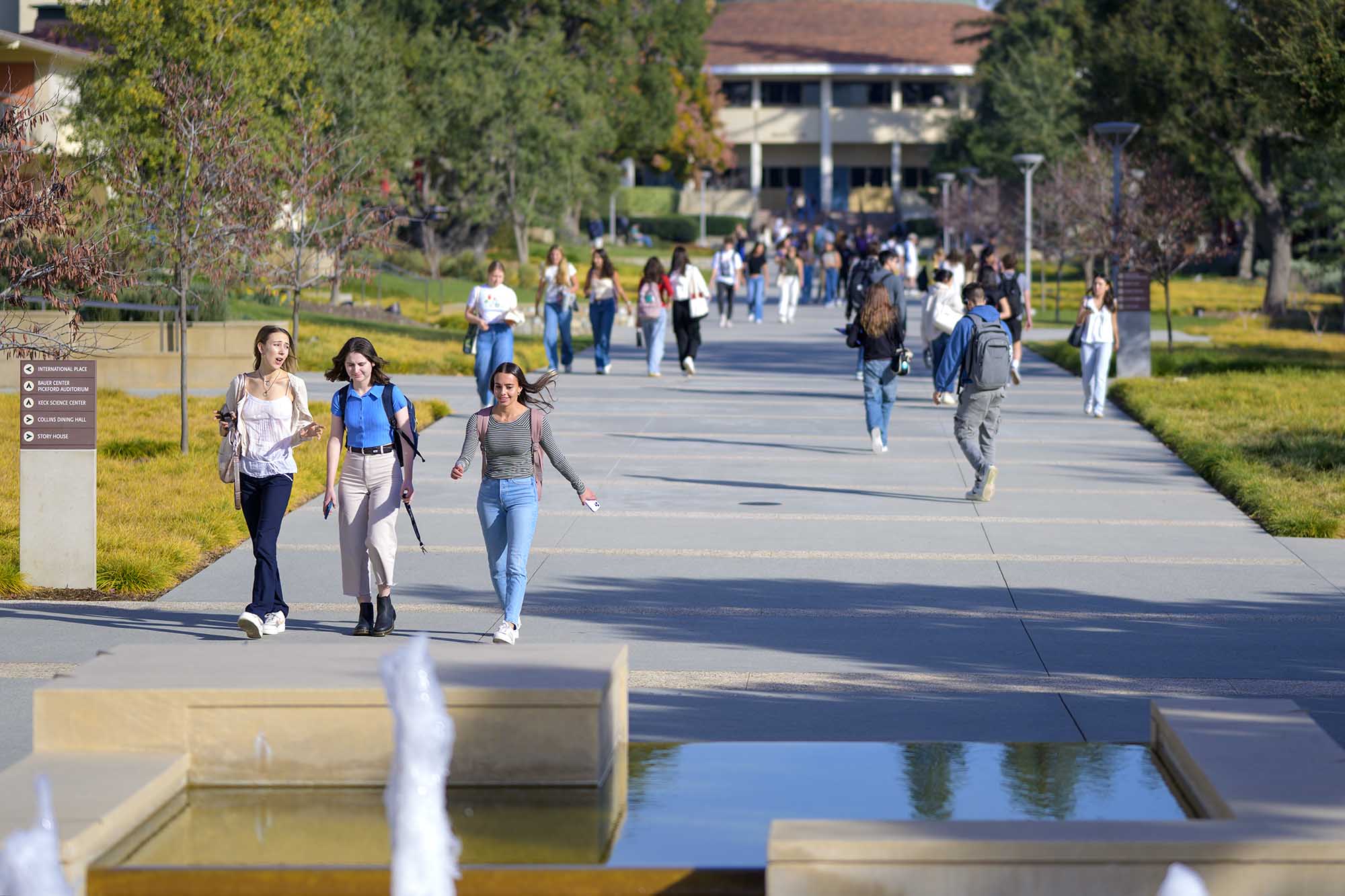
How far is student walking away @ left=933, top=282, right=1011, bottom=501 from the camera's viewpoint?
1407 centimetres

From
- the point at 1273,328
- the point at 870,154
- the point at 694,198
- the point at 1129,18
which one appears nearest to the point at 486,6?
the point at 1129,18

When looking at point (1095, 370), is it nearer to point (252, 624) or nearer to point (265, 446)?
point (265, 446)

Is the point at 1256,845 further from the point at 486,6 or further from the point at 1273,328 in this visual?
the point at 486,6

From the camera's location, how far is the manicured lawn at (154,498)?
10992mm

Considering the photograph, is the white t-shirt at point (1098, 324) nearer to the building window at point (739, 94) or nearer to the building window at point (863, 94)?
the building window at point (739, 94)

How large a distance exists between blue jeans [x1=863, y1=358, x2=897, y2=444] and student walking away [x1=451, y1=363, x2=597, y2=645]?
7.63 meters

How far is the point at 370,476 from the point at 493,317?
8.67m

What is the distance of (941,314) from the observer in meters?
21.3

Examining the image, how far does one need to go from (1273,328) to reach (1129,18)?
7656 mm

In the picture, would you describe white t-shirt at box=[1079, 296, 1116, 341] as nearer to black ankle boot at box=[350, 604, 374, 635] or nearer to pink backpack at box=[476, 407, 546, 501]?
pink backpack at box=[476, 407, 546, 501]

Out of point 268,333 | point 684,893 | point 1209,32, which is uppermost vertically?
point 1209,32

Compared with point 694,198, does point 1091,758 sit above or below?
below

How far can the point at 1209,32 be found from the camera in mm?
38594

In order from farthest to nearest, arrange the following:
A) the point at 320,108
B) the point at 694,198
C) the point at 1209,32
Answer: the point at 694,198
the point at 1209,32
the point at 320,108
